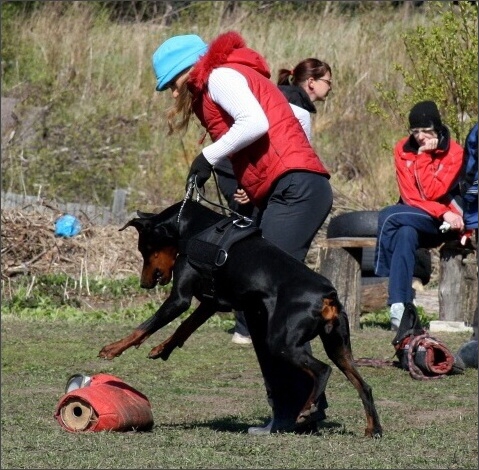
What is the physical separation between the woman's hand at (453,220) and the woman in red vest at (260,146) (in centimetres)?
333

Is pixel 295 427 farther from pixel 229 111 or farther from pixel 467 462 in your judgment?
pixel 229 111

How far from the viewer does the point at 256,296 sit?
5.60 meters

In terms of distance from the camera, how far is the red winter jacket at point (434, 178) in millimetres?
9250

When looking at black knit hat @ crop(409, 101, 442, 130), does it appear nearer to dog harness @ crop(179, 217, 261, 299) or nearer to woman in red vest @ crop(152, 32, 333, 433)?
woman in red vest @ crop(152, 32, 333, 433)

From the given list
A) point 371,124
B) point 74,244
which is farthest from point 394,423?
point 371,124

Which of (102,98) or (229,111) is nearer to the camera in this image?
(229,111)

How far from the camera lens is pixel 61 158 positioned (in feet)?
55.5

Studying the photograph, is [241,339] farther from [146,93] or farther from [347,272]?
[146,93]

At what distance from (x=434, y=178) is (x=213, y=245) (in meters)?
3.95

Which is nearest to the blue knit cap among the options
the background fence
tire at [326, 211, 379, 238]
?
tire at [326, 211, 379, 238]

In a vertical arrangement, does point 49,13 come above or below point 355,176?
above

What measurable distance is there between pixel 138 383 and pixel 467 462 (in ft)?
10.0

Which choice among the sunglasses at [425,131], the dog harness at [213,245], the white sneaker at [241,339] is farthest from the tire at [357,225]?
the dog harness at [213,245]

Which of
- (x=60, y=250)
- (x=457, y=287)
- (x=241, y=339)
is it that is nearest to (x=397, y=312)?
(x=241, y=339)
